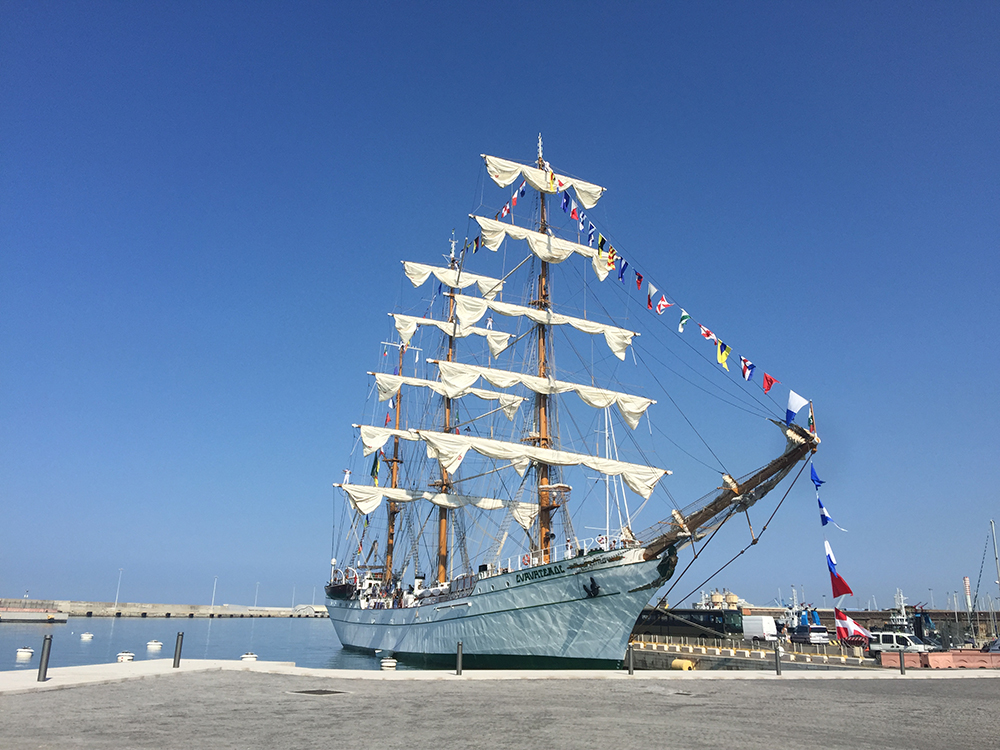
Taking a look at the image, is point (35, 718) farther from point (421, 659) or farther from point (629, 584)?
point (421, 659)

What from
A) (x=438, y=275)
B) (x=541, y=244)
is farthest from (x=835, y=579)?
(x=438, y=275)

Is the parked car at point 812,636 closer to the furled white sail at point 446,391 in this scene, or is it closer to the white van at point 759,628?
the white van at point 759,628

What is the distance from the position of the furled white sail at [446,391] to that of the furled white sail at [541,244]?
921 cm

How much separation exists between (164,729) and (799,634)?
48.0 meters

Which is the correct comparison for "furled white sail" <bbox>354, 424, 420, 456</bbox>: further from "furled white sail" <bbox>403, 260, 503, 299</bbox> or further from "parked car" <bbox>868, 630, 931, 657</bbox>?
"parked car" <bbox>868, 630, 931, 657</bbox>

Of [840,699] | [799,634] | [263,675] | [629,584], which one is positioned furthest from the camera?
[799,634]

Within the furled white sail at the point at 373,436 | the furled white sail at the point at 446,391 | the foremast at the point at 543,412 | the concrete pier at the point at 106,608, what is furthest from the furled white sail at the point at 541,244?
the concrete pier at the point at 106,608

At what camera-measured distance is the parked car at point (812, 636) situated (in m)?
44.4

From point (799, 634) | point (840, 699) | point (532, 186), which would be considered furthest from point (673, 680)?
point (799, 634)

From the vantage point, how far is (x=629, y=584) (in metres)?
28.1

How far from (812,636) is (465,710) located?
3987 cm

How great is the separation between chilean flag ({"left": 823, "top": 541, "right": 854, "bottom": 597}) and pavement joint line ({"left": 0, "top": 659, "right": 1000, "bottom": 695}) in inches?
135

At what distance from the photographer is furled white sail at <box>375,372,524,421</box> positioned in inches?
1688

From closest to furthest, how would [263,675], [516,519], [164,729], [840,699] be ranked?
[164,729]
[840,699]
[263,675]
[516,519]
